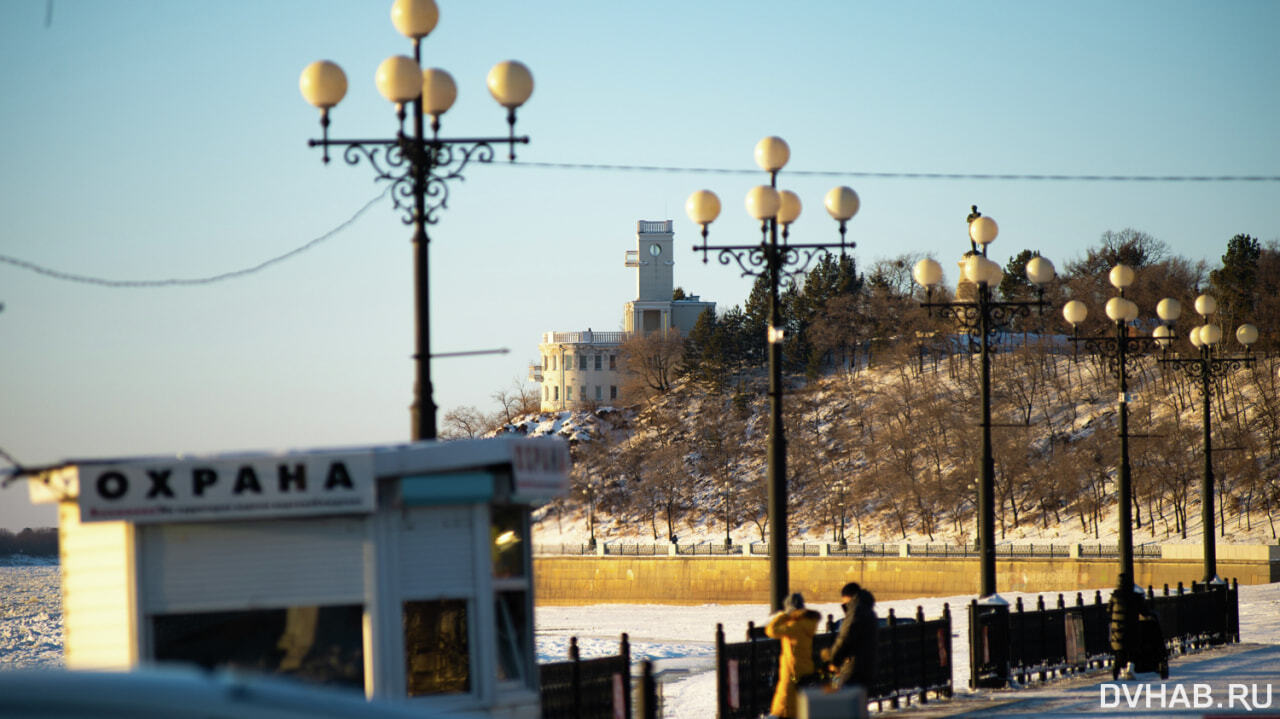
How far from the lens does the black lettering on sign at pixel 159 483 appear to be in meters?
8.57

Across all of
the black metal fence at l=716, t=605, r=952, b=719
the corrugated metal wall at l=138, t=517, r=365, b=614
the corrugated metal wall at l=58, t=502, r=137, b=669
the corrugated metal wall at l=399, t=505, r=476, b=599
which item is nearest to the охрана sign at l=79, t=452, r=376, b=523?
the corrugated metal wall at l=138, t=517, r=365, b=614

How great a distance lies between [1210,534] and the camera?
31.5 metres

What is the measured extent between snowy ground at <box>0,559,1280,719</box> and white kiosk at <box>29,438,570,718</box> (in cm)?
973

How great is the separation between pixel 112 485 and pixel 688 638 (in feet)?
127

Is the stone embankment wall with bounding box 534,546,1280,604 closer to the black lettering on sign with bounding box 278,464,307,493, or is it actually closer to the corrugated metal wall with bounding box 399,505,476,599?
the corrugated metal wall with bounding box 399,505,476,599

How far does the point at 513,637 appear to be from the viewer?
9727 millimetres

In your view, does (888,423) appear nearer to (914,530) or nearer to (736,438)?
(914,530)

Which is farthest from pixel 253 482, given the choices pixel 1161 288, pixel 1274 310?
pixel 1161 288

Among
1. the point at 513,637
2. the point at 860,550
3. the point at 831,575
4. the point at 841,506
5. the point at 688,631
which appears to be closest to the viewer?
the point at 513,637

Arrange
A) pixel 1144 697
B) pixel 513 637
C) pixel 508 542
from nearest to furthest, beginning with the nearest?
pixel 513 637 < pixel 508 542 < pixel 1144 697

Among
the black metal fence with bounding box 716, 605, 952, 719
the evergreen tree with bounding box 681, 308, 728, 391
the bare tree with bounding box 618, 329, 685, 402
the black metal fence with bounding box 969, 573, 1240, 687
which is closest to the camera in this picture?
the black metal fence with bounding box 716, 605, 952, 719

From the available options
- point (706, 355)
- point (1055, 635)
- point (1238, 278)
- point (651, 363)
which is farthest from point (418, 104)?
point (651, 363)

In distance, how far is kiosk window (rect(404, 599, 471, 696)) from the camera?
10.5m

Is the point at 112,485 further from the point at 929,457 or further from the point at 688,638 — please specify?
the point at 929,457
